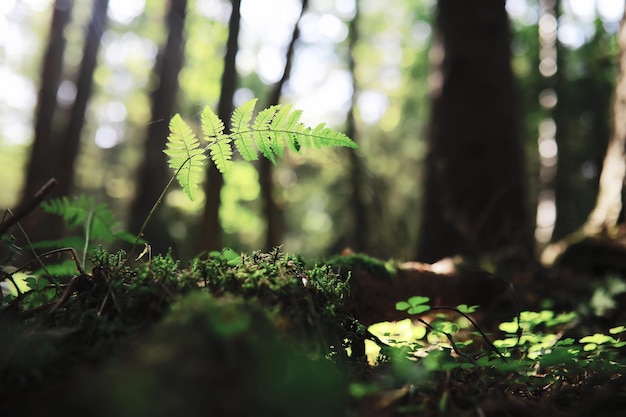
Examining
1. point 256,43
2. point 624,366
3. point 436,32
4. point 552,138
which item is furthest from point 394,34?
point 624,366

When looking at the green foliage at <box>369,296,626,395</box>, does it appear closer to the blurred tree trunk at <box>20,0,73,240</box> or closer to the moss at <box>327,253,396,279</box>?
the moss at <box>327,253,396,279</box>

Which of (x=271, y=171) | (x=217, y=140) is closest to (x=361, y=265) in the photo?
(x=217, y=140)

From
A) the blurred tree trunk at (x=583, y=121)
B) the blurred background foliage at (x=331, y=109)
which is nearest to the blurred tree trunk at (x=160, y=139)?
the blurred background foliage at (x=331, y=109)

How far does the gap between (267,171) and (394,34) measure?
16551mm

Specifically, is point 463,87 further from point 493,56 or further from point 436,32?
point 436,32

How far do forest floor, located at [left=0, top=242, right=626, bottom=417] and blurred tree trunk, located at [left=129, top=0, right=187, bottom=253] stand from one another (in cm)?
563

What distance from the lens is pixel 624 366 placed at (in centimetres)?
164

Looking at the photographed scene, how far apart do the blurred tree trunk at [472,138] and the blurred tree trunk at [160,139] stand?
14.9 ft

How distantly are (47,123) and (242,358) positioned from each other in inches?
466

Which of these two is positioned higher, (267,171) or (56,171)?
(267,171)

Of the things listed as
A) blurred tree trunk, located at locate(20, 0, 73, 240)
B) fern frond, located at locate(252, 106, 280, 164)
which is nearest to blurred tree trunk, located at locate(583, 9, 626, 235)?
fern frond, located at locate(252, 106, 280, 164)

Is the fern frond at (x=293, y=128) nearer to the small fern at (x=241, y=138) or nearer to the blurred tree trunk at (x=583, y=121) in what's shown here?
the small fern at (x=241, y=138)

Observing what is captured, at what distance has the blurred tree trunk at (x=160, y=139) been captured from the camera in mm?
8091

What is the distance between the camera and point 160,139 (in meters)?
10.0
